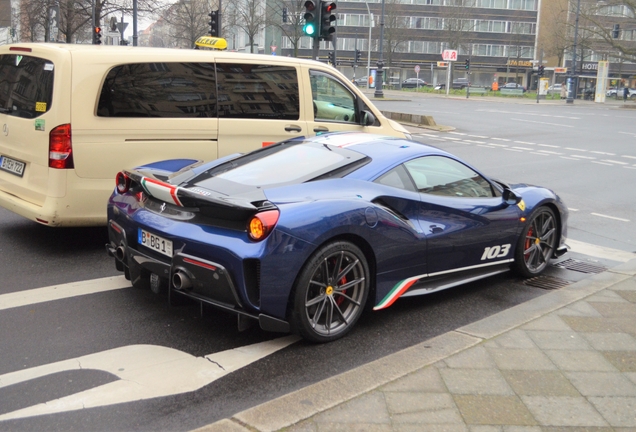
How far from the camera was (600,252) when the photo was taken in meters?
8.00

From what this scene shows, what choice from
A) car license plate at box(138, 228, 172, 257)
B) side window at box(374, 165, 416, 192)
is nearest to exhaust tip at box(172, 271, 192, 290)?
car license plate at box(138, 228, 172, 257)

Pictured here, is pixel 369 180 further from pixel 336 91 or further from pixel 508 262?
pixel 336 91

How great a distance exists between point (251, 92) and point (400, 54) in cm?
9675

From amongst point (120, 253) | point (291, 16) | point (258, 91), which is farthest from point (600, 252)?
point (291, 16)

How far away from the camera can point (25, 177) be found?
684 cm

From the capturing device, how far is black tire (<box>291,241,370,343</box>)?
180 inches

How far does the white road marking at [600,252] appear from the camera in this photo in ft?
25.5

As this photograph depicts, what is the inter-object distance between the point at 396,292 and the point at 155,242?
5.65 feet

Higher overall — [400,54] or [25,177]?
[400,54]

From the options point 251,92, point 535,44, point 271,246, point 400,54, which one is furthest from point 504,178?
point 535,44

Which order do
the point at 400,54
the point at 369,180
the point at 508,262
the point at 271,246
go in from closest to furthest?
the point at 271,246, the point at 369,180, the point at 508,262, the point at 400,54

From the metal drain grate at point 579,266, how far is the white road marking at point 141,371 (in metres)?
3.58

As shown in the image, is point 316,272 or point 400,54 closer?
point 316,272

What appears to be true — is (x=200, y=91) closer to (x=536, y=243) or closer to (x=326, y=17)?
(x=536, y=243)
